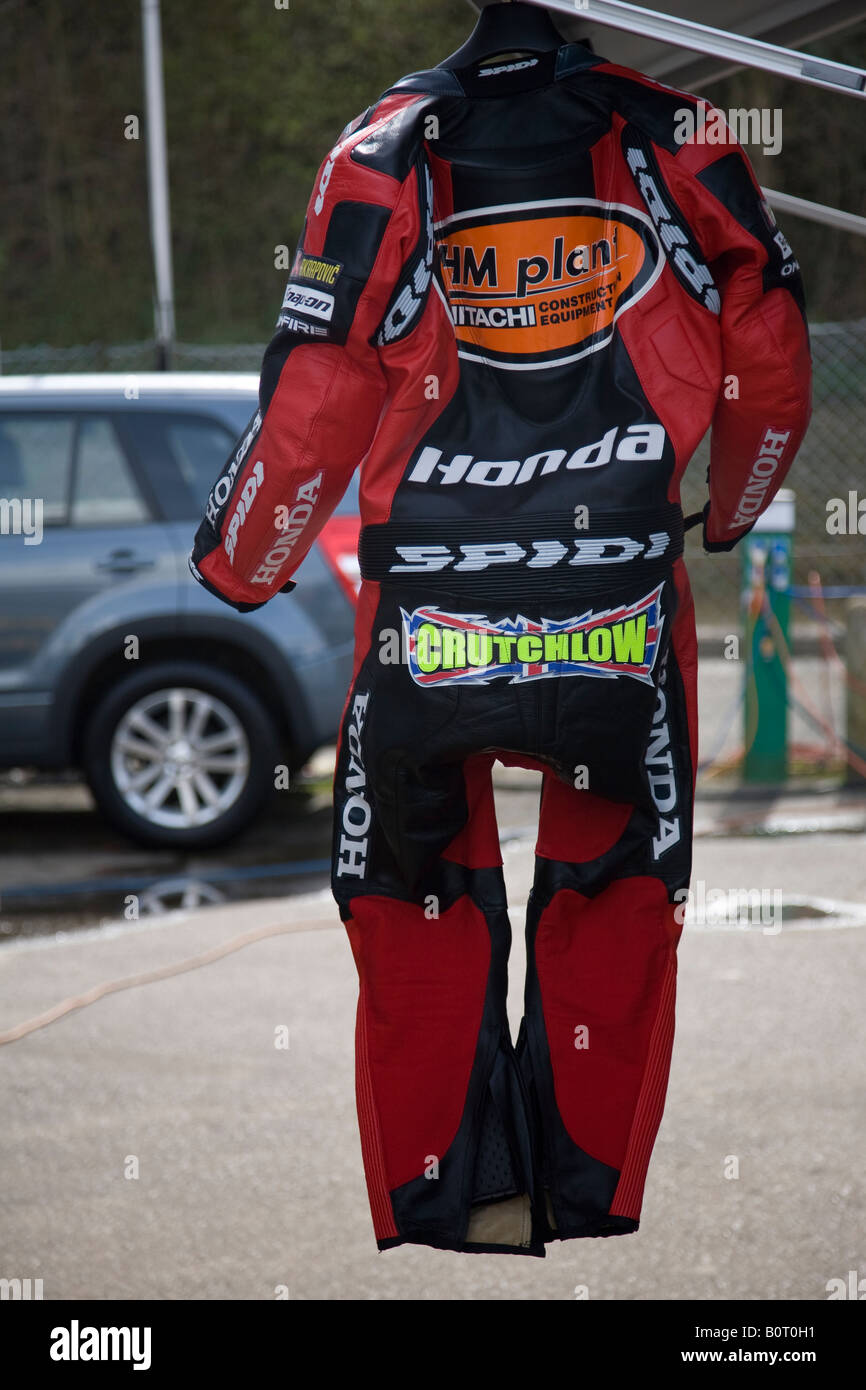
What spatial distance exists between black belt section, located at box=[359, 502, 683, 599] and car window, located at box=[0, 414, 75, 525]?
15.2 ft

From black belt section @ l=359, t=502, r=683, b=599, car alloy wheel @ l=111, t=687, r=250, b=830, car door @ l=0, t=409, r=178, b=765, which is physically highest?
black belt section @ l=359, t=502, r=683, b=599

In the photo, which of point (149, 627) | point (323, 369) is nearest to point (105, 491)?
point (149, 627)

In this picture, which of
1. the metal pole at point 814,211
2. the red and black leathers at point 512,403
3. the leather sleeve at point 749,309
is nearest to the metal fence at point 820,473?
the metal pole at point 814,211

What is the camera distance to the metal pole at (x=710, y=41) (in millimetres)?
1711

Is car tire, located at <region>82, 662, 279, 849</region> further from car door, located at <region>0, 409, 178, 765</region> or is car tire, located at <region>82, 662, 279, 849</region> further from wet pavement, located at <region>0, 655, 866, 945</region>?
car door, located at <region>0, 409, 178, 765</region>

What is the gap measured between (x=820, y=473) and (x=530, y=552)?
10989 mm

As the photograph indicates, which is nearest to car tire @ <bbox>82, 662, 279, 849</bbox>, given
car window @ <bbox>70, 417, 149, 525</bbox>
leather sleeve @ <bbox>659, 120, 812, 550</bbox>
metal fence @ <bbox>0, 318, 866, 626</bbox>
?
car window @ <bbox>70, 417, 149, 525</bbox>

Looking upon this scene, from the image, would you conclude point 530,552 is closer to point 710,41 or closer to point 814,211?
point 710,41

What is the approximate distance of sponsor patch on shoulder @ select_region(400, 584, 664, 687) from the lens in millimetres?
1888

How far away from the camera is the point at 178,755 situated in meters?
6.20

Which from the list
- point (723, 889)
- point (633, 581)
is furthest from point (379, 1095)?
point (723, 889)

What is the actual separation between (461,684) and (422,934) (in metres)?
0.43

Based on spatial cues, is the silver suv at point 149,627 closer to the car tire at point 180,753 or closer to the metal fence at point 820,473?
the car tire at point 180,753

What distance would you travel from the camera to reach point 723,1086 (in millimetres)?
3666
